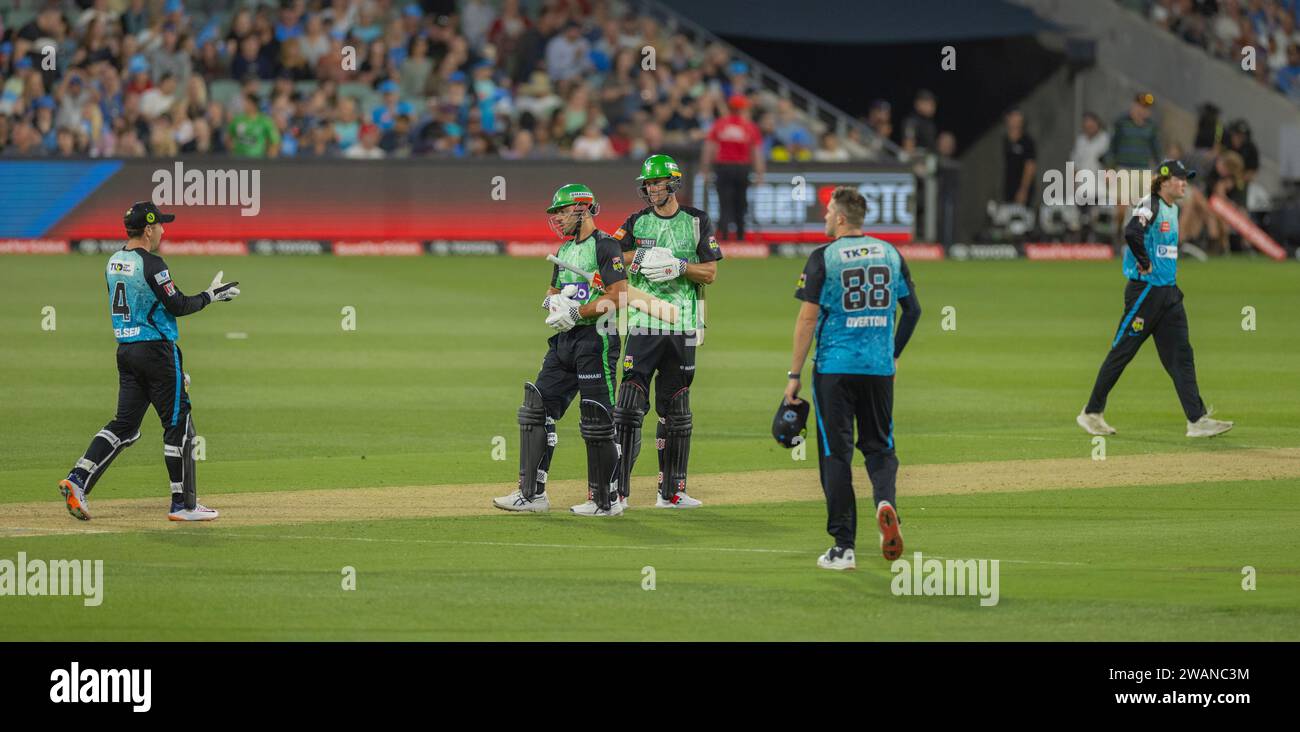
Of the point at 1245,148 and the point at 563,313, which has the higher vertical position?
the point at 1245,148

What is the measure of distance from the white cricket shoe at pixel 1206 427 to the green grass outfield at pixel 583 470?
17cm

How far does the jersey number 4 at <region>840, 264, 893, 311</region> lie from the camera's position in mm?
10484

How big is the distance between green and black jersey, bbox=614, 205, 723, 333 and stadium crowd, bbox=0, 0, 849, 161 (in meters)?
17.8

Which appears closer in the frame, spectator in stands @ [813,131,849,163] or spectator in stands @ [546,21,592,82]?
spectator in stands @ [813,131,849,163]

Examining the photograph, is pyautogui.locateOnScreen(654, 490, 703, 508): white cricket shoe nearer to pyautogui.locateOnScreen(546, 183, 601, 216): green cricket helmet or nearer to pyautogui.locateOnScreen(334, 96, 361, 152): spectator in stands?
pyautogui.locateOnScreen(546, 183, 601, 216): green cricket helmet

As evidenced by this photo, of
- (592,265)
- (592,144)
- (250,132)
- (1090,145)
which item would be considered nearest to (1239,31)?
(1090,145)

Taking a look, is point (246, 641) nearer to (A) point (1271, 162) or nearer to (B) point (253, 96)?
(B) point (253, 96)

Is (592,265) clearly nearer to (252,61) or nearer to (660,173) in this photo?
(660,173)

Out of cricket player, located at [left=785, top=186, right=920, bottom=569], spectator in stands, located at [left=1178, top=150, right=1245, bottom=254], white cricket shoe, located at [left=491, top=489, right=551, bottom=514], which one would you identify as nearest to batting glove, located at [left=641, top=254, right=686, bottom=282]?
white cricket shoe, located at [left=491, top=489, right=551, bottom=514]

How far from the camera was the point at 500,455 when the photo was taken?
15.0 meters

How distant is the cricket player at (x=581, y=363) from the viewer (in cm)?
1223

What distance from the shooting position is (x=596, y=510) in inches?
491

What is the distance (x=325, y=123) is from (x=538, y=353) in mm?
11761

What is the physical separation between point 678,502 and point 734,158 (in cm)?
1778
